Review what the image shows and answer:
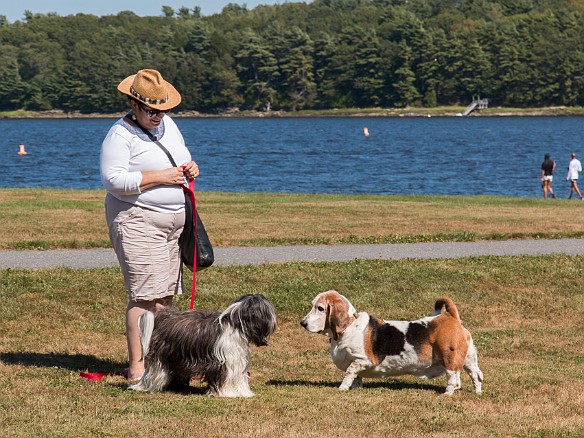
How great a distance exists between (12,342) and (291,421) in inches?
163

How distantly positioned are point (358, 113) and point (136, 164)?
174 metres

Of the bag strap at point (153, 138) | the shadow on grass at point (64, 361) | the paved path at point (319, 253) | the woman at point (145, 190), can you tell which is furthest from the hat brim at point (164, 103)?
the paved path at point (319, 253)

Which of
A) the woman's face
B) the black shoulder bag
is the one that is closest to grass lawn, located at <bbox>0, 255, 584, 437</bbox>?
the black shoulder bag

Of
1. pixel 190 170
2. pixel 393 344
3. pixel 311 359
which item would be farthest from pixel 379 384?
pixel 190 170

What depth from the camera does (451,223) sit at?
20250 millimetres

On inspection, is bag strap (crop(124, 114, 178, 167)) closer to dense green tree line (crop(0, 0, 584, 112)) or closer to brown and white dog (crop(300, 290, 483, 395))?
brown and white dog (crop(300, 290, 483, 395))

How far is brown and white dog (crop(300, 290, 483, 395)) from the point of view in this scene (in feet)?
27.9

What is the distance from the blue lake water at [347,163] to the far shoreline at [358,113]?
60.6 m

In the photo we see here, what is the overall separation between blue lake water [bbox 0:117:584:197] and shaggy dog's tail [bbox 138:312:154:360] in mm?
37175

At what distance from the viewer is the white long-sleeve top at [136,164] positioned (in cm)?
809

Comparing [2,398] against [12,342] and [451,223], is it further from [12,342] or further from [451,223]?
[451,223]

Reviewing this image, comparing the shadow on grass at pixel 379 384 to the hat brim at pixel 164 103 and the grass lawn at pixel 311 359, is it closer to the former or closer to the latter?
the grass lawn at pixel 311 359

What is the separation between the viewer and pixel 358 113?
181000 millimetres

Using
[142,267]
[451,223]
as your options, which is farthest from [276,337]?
[451,223]
